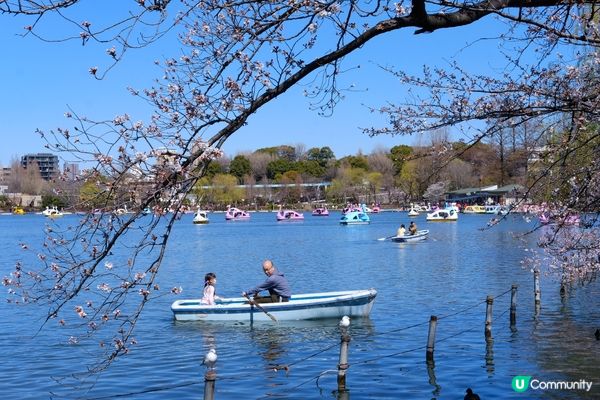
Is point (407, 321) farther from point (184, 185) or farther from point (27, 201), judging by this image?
point (27, 201)

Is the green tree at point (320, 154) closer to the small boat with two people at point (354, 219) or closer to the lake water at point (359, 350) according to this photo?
the small boat with two people at point (354, 219)

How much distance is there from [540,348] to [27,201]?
16077 cm

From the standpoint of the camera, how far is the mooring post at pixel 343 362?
1126 cm

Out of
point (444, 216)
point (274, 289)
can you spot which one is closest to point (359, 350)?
point (274, 289)

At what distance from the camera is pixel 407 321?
A: 19547 millimetres

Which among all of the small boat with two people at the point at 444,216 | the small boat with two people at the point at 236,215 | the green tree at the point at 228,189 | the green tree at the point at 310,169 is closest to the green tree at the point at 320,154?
the green tree at the point at 310,169

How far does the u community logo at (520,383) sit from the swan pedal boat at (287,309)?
20.8ft

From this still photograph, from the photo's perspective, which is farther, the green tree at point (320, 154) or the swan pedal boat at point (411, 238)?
the green tree at point (320, 154)

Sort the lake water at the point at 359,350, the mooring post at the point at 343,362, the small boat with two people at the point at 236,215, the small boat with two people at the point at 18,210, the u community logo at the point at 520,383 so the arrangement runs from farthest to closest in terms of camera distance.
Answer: the small boat with two people at the point at 18,210 < the small boat with two people at the point at 236,215 < the lake water at the point at 359,350 < the u community logo at the point at 520,383 < the mooring post at the point at 343,362

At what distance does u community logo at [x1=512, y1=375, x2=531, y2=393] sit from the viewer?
12.4 metres

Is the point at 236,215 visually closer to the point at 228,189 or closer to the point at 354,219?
the point at 228,189

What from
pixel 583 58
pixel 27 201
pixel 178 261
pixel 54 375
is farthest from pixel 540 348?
pixel 27 201

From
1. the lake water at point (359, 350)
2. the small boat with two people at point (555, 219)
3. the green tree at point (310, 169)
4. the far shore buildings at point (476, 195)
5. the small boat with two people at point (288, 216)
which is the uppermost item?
the green tree at point (310, 169)

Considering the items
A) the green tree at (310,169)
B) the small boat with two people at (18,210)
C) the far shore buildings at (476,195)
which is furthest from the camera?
the small boat with two people at (18,210)
